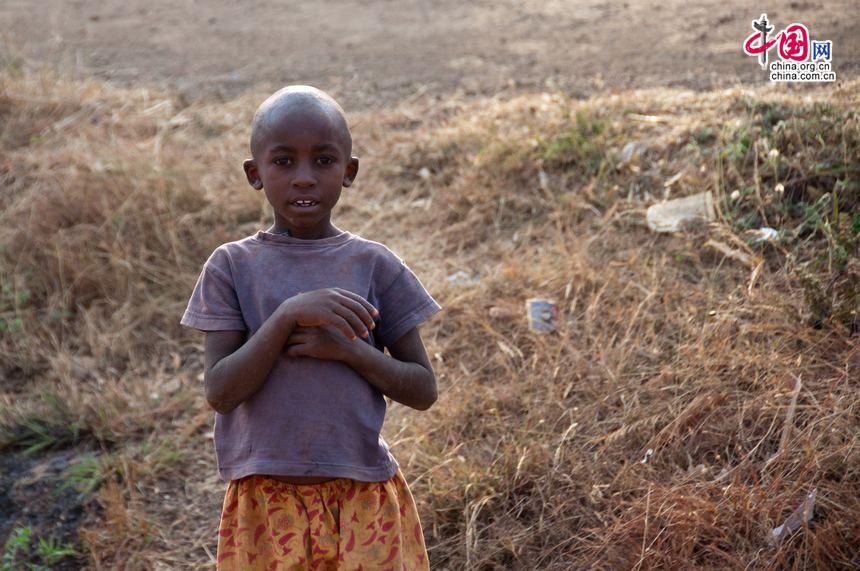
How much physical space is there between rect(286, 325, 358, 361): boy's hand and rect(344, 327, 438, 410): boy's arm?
0.05 ft

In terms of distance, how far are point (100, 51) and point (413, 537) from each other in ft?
18.5

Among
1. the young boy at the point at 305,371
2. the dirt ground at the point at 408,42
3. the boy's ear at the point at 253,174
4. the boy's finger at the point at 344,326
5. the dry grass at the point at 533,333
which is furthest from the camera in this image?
the dirt ground at the point at 408,42

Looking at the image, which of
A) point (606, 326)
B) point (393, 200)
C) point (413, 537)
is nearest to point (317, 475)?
point (413, 537)

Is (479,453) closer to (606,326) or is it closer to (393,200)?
(606,326)

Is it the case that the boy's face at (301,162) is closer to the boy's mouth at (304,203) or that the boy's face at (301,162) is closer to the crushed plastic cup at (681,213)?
the boy's mouth at (304,203)

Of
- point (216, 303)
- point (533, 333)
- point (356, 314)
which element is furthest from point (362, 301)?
point (533, 333)

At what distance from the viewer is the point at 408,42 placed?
605 centimetres

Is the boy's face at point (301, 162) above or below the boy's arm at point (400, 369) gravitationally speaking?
above

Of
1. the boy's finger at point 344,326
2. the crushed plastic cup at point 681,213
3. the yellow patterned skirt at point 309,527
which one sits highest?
the boy's finger at point 344,326

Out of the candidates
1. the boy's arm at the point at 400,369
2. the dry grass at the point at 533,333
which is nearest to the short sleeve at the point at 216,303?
the boy's arm at the point at 400,369

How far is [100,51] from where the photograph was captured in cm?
637

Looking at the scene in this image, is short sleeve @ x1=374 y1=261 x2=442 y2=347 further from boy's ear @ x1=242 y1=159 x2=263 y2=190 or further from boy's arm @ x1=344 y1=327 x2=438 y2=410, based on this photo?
boy's ear @ x1=242 y1=159 x2=263 y2=190

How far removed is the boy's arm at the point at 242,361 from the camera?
152 cm

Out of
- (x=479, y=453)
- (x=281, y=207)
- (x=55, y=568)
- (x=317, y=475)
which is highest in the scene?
(x=281, y=207)
